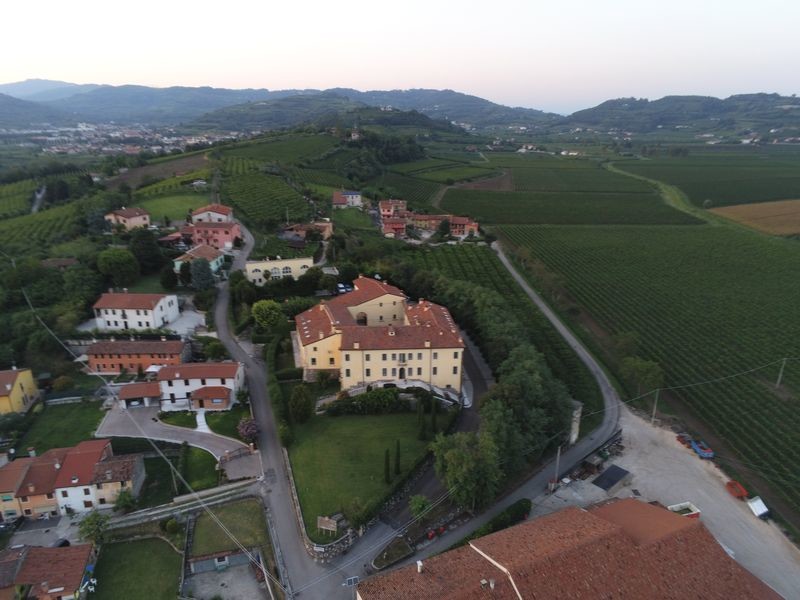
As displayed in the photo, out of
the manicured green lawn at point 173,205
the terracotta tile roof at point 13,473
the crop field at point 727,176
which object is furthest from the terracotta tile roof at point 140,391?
the crop field at point 727,176

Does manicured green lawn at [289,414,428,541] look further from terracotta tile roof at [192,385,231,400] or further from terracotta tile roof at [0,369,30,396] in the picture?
terracotta tile roof at [0,369,30,396]

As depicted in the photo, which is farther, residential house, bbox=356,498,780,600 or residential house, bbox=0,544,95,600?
residential house, bbox=0,544,95,600

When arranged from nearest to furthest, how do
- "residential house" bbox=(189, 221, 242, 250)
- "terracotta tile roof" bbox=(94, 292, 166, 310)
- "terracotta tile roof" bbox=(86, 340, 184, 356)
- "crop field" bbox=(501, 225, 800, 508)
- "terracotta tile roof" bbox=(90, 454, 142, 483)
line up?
"terracotta tile roof" bbox=(90, 454, 142, 483) → "crop field" bbox=(501, 225, 800, 508) → "terracotta tile roof" bbox=(86, 340, 184, 356) → "terracotta tile roof" bbox=(94, 292, 166, 310) → "residential house" bbox=(189, 221, 242, 250)

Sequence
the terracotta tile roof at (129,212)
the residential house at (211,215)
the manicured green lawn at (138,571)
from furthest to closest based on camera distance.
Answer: the residential house at (211,215) → the terracotta tile roof at (129,212) → the manicured green lawn at (138,571)

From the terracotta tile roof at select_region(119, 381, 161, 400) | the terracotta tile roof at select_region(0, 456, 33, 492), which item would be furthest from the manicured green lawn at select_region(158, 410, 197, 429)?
the terracotta tile roof at select_region(0, 456, 33, 492)

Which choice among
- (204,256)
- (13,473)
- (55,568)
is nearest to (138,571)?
(55,568)

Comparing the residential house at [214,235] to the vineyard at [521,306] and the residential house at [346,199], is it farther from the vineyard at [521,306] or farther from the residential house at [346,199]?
the residential house at [346,199]

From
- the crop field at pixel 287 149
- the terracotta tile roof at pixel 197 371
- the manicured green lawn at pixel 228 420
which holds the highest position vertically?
the crop field at pixel 287 149
